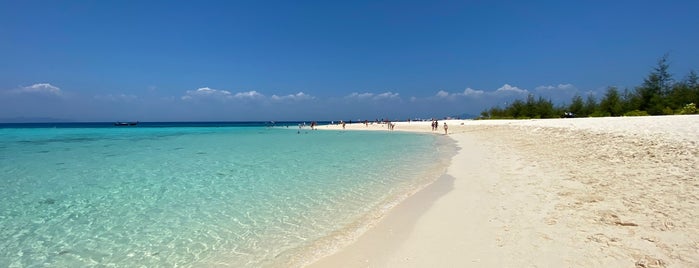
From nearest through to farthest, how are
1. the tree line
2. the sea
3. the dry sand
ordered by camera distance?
the dry sand → the sea → the tree line

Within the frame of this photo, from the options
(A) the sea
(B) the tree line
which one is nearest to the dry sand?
(A) the sea

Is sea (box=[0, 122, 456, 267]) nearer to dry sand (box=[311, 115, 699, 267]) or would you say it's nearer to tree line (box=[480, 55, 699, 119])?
dry sand (box=[311, 115, 699, 267])

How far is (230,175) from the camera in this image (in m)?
12.5

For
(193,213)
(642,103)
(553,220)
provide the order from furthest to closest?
(642,103) → (193,213) → (553,220)

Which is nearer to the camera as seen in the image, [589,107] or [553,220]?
[553,220]

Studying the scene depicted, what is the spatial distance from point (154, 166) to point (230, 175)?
5.27 m

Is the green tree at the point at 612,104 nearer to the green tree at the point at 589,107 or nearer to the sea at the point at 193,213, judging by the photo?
the green tree at the point at 589,107

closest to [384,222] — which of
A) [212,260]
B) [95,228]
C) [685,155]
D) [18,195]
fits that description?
[212,260]

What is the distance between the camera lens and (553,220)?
5695 mm

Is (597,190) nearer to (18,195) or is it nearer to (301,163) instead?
(301,163)

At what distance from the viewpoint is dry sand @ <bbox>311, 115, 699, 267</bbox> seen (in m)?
4.33

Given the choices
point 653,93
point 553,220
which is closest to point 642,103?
point 653,93

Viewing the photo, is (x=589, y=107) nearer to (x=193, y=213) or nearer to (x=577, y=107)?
(x=577, y=107)

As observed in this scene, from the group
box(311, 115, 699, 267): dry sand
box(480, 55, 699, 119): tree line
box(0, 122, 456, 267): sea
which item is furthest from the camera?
box(480, 55, 699, 119): tree line
